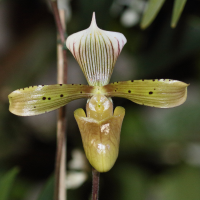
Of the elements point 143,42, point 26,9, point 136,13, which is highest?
point 26,9

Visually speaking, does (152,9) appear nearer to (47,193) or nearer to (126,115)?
(126,115)

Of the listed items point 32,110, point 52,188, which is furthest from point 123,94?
point 52,188

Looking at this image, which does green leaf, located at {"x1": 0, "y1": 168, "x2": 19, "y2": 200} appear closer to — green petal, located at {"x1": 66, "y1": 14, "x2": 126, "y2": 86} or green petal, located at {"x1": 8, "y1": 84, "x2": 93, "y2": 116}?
green petal, located at {"x1": 8, "y1": 84, "x2": 93, "y2": 116}

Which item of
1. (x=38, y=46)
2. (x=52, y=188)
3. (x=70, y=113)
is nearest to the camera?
(x=52, y=188)

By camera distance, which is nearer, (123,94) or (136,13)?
(123,94)

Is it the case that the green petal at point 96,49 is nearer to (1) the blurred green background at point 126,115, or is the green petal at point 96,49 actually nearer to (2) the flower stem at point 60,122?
(2) the flower stem at point 60,122

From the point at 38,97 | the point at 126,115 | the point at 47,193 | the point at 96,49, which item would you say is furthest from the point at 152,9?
the point at 47,193

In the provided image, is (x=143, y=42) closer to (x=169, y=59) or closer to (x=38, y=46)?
(x=169, y=59)
